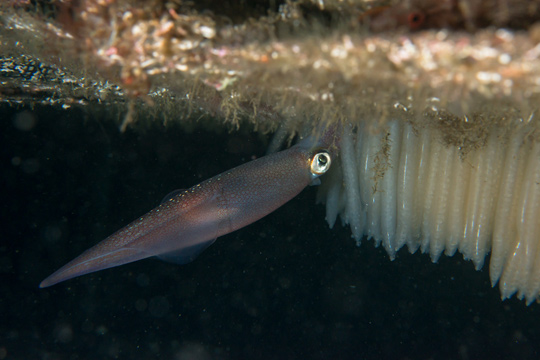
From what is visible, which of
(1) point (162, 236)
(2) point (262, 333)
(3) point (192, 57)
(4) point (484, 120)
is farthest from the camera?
(2) point (262, 333)

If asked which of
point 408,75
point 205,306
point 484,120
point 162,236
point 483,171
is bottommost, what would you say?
point 205,306

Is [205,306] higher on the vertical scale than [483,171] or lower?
lower

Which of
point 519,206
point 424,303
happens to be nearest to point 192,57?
point 519,206

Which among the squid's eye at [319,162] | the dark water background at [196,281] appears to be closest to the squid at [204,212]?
the squid's eye at [319,162]

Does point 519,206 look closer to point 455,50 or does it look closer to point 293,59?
point 455,50

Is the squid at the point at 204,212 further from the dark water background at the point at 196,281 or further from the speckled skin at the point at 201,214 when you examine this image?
the dark water background at the point at 196,281

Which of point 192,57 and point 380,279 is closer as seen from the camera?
point 192,57

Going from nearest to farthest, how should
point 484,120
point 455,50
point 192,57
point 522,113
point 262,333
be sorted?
point 455,50, point 192,57, point 522,113, point 484,120, point 262,333
